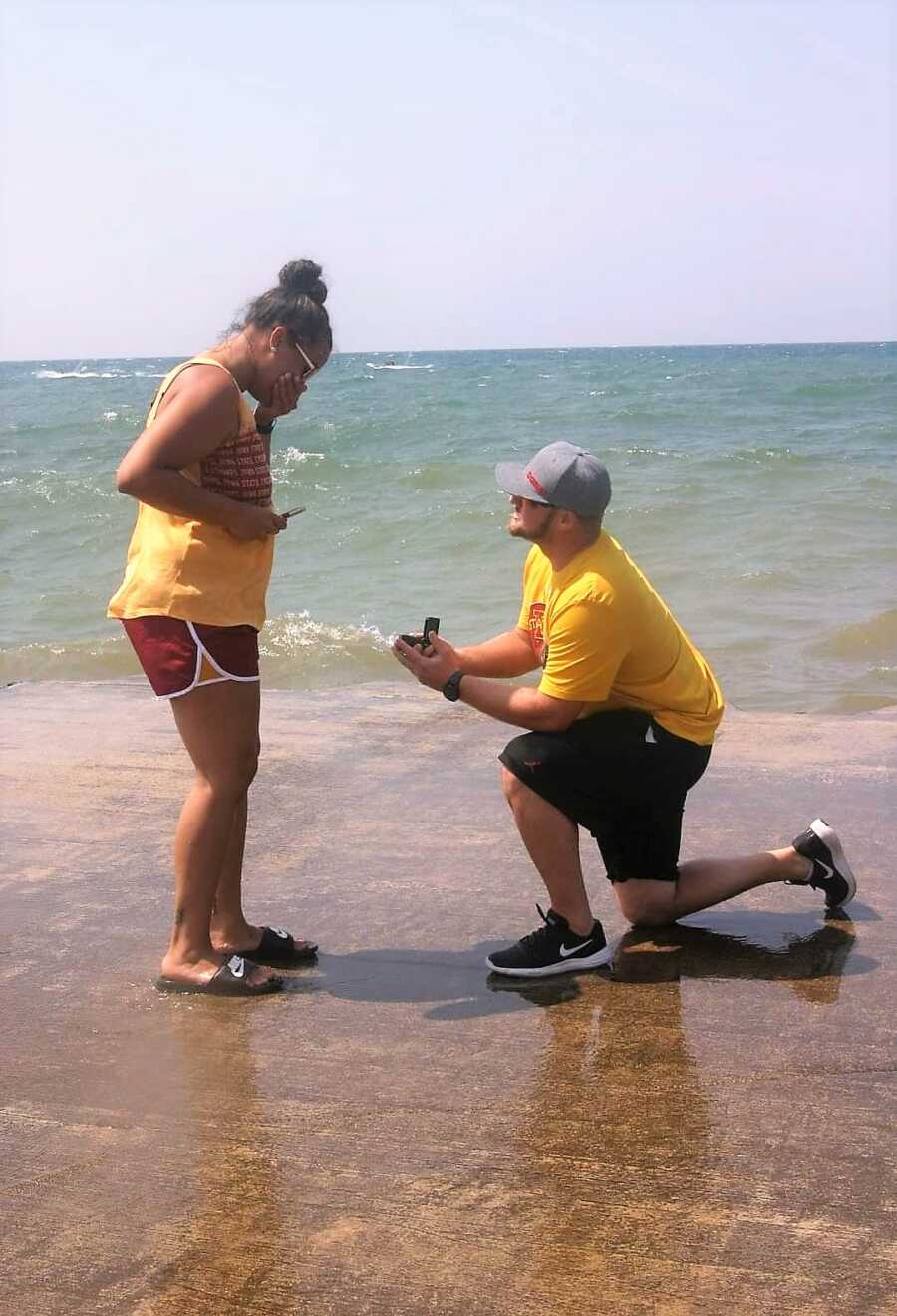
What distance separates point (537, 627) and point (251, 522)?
0.85m

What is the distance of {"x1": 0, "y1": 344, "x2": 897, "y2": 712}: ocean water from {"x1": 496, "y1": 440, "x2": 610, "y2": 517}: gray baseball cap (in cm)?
452

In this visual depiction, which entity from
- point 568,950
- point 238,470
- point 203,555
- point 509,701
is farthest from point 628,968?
point 238,470

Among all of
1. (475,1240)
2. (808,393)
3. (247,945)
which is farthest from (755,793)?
(808,393)

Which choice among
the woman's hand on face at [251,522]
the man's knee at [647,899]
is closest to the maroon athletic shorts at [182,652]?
the woman's hand on face at [251,522]

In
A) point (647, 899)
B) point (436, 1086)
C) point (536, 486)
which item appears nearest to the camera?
point (436, 1086)

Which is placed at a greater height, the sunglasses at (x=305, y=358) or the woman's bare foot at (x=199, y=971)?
the sunglasses at (x=305, y=358)

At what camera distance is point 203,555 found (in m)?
3.55

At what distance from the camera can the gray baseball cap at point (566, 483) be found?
362 cm

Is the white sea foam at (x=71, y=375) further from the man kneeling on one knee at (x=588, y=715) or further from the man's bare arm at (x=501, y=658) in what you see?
the man kneeling on one knee at (x=588, y=715)

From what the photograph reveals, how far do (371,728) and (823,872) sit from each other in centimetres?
255

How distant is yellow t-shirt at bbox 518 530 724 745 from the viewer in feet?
Answer: 11.8

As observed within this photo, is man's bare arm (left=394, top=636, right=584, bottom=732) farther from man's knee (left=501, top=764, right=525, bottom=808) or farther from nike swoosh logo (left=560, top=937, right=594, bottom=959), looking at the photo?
nike swoosh logo (left=560, top=937, right=594, bottom=959)

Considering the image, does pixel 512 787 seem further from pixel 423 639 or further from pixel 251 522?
pixel 251 522

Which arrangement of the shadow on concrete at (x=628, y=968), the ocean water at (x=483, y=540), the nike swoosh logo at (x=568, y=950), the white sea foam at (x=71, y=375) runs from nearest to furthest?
the shadow on concrete at (x=628, y=968) → the nike swoosh logo at (x=568, y=950) → the ocean water at (x=483, y=540) → the white sea foam at (x=71, y=375)
